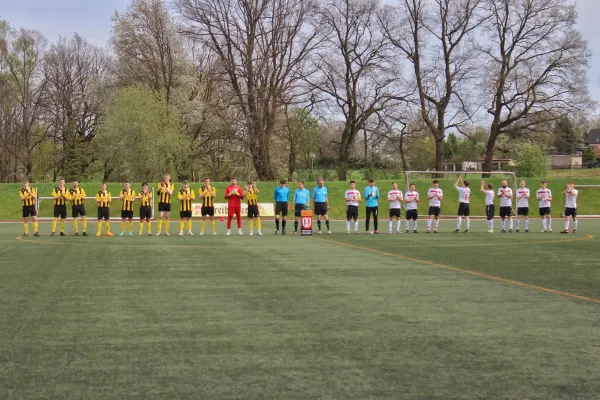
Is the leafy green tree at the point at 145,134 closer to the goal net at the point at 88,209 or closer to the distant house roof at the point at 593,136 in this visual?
the goal net at the point at 88,209

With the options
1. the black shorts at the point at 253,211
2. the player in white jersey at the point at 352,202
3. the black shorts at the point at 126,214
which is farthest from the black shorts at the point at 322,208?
the black shorts at the point at 126,214

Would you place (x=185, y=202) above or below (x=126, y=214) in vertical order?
above

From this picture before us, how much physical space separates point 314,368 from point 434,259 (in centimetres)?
916

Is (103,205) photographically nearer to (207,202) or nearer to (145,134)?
(207,202)

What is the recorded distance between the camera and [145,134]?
1790 inches

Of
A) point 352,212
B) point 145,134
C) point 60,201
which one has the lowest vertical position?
point 352,212

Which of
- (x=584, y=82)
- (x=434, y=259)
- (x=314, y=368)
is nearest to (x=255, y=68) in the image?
(x=584, y=82)

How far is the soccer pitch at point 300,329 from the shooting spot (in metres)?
4.82

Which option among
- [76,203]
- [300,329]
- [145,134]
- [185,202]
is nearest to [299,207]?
[185,202]

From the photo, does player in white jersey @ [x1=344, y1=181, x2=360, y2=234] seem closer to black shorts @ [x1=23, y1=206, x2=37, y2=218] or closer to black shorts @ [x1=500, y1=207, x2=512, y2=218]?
black shorts @ [x1=500, y1=207, x2=512, y2=218]

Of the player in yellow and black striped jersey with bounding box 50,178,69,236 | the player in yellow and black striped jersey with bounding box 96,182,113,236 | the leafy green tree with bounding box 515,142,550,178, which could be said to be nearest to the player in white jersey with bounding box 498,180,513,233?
the player in yellow and black striped jersey with bounding box 96,182,113,236

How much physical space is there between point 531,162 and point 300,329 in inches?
2170

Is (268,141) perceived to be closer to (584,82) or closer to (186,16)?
(186,16)

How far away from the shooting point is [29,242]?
62.1ft
